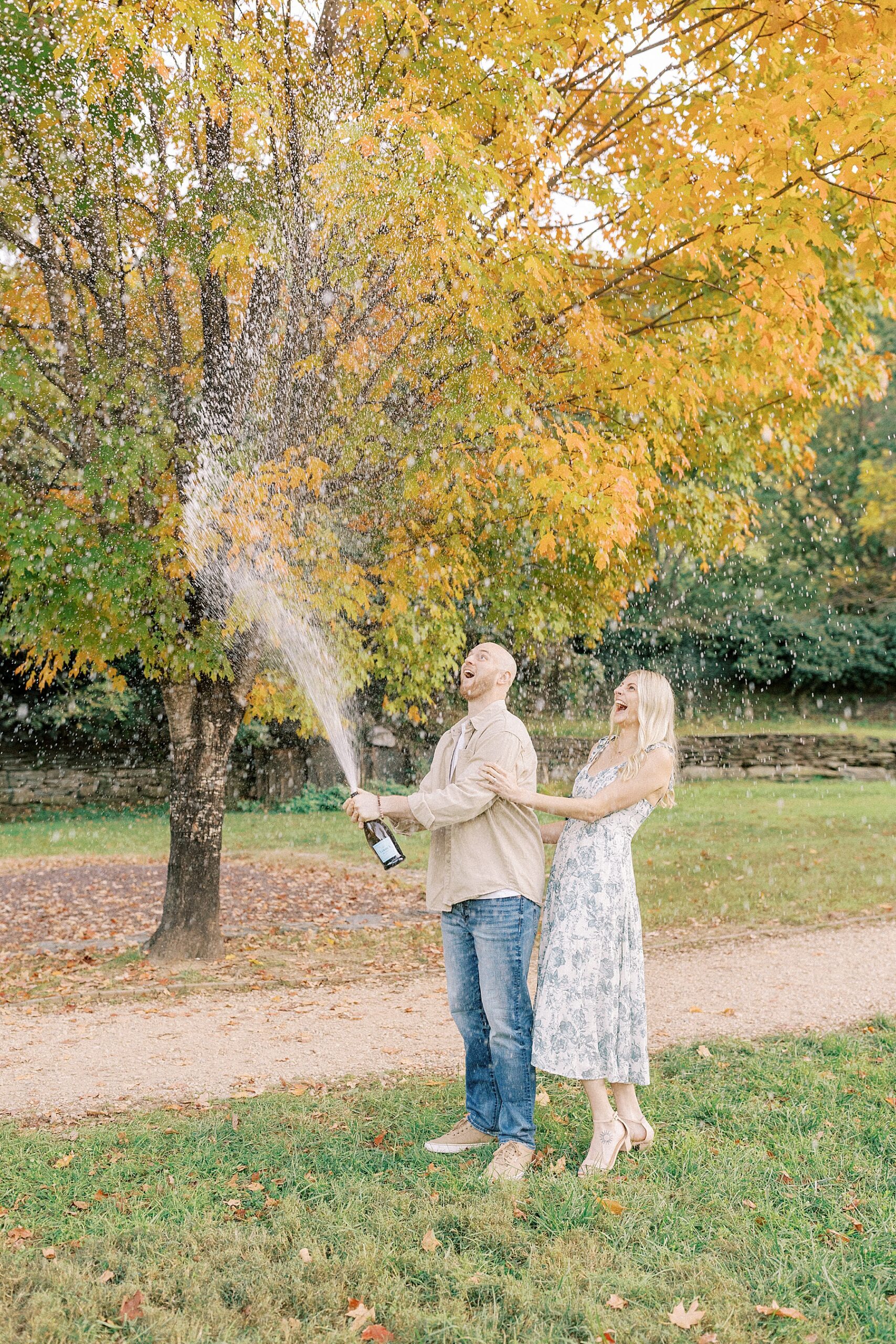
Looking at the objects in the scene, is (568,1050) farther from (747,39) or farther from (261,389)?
(747,39)

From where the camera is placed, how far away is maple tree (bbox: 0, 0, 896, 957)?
20.0 feet

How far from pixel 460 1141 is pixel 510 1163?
38cm

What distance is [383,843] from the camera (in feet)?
13.5

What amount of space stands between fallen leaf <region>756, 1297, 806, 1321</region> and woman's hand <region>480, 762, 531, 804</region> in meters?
1.76

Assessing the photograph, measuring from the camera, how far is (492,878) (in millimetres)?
4012

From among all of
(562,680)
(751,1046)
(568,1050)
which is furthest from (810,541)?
(568,1050)

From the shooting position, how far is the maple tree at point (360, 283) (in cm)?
611

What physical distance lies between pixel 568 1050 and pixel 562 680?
20.2 m

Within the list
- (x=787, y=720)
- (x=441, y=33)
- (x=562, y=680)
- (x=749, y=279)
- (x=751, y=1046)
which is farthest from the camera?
(x=787, y=720)

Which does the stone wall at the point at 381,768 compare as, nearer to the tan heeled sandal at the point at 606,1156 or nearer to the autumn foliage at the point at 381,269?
the autumn foliage at the point at 381,269

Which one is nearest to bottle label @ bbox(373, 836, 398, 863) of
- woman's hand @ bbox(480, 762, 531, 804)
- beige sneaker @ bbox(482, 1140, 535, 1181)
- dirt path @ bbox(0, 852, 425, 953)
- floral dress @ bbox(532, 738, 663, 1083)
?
woman's hand @ bbox(480, 762, 531, 804)

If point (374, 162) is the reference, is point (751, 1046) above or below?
below

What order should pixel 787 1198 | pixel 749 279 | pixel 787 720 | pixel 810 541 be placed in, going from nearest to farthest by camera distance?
1. pixel 787 1198
2. pixel 749 279
3. pixel 787 720
4. pixel 810 541

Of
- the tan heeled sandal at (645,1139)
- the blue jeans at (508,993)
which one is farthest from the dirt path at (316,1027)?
the blue jeans at (508,993)
